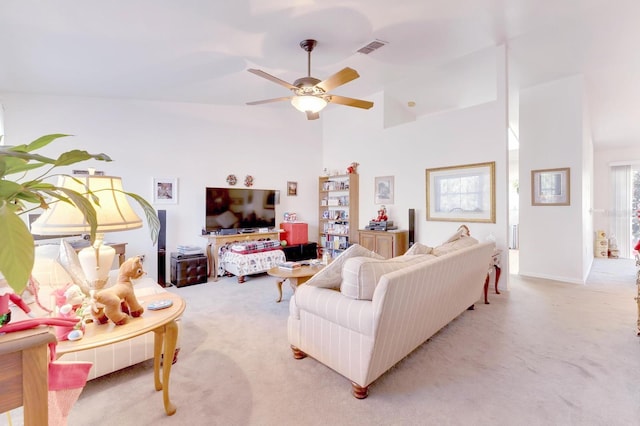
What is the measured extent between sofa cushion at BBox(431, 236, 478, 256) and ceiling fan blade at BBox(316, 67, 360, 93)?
1.73 meters

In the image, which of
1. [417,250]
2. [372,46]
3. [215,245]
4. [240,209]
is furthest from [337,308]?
[240,209]

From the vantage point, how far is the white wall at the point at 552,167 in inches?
177

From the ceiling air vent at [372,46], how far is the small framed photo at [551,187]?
342 cm

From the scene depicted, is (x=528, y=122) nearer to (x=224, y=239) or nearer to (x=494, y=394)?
(x=494, y=394)

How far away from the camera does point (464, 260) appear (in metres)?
2.61

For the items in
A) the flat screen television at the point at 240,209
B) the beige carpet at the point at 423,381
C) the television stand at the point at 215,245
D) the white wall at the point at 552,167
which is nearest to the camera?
the beige carpet at the point at 423,381

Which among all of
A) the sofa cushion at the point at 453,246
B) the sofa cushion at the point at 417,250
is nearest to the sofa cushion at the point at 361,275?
the sofa cushion at the point at 417,250

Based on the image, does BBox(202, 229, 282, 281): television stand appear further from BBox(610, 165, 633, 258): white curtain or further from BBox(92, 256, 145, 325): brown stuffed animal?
BBox(610, 165, 633, 258): white curtain

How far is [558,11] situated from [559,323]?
3.23 metres

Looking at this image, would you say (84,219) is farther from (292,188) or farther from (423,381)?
(292,188)

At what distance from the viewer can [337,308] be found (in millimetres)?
1944

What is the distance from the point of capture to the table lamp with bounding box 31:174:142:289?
5.09ft

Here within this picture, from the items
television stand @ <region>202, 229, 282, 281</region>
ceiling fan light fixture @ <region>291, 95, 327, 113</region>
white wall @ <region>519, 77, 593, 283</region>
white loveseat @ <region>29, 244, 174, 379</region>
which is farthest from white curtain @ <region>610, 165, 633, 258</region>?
white loveseat @ <region>29, 244, 174, 379</region>

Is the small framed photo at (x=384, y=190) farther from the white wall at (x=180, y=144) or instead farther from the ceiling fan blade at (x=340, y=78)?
the ceiling fan blade at (x=340, y=78)
